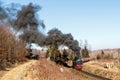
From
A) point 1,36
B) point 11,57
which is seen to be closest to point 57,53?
point 11,57

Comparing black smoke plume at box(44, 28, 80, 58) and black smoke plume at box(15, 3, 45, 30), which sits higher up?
black smoke plume at box(15, 3, 45, 30)

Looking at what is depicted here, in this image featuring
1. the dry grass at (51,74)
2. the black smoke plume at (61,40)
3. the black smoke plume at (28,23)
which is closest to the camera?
the dry grass at (51,74)

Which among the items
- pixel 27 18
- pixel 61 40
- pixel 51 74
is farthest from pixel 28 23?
pixel 51 74

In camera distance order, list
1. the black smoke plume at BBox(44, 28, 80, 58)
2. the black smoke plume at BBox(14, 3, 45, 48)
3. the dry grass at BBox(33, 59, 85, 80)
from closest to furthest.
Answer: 1. the dry grass at BBox(33, 59, 85, 80)
2. the black smoke plume at BBox(14, 3, 45, 48)
3. the black smoke plume at BBox(44, 28, 80, 58)

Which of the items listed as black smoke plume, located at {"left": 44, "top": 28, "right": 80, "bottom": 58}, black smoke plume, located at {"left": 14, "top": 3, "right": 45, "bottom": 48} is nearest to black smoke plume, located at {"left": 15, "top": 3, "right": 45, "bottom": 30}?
black smoke plume, located at {"left": 14, "top": 3, "right": 45, "bottom": 48}

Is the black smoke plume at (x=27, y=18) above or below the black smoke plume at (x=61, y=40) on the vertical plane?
above

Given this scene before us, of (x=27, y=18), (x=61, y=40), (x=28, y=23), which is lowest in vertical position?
(x=61, y=40)

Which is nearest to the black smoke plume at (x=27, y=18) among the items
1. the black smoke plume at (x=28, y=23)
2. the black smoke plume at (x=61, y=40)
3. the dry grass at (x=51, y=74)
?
the black smoke plume at (x=28, y=23)

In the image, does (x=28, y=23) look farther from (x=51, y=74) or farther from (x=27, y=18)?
(x=51, y=74)

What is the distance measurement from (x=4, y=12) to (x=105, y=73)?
34573mm

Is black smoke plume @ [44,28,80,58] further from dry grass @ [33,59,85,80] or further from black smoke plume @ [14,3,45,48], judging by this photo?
dry grass @ [33,59,85,80]

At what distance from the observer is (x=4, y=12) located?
2975 inches

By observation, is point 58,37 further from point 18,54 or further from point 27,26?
point 18,54

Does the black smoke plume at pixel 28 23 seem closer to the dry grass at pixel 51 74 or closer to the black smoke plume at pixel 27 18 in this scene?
the black smoke plume at pixel 27 18
